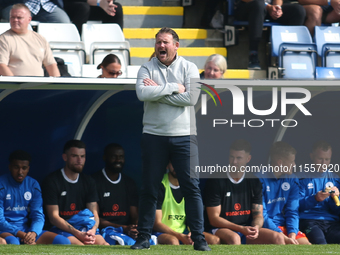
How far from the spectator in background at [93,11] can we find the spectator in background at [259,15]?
6.18 feet

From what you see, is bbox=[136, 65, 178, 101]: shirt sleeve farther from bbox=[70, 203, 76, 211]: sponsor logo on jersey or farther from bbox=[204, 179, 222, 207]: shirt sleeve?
bbox=[70, 203, 76, 211]: sponsor logo on jersey

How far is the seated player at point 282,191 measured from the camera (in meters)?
5.73

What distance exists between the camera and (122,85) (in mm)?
4820

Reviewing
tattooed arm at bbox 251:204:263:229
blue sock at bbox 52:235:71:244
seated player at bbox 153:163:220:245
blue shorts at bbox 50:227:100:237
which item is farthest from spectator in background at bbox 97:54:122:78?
tattooed arm at bbox 251:204:263:229

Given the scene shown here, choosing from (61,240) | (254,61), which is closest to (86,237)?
(61,240)

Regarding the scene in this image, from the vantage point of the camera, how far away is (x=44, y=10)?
7707mm

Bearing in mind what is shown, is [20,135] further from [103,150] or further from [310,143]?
[310,143]

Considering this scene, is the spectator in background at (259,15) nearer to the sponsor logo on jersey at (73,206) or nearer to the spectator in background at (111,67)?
the spectator in background at (111,67)

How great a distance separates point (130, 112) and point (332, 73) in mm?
3106

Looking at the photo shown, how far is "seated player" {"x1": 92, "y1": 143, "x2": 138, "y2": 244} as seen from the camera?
19.0 ft

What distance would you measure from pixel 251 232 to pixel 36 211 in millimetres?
2086

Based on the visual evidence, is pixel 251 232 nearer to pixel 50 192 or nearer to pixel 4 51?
pixel 50 192

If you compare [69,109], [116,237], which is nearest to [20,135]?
[69,109]

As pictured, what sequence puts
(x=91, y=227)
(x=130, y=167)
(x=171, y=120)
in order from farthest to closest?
(x=130, y=167), (x=91, y=227), (x=171, y=120)
